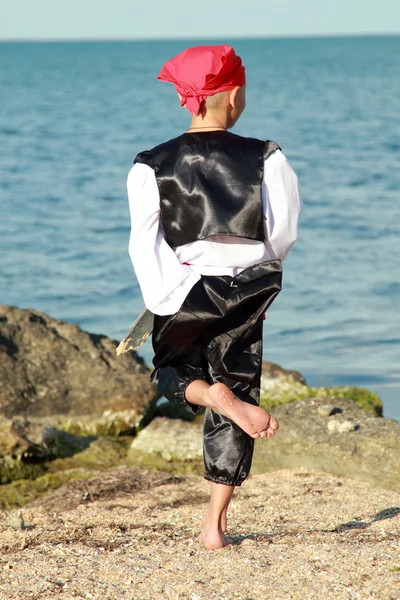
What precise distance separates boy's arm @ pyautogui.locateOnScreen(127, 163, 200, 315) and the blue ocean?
4.20m

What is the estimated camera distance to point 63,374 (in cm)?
686

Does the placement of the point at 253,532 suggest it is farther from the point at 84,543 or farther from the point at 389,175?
the point at 389,175

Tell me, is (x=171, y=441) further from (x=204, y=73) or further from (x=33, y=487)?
(x=204, y=73)

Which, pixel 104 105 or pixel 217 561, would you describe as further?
pixel 104 105

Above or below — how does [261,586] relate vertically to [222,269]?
below

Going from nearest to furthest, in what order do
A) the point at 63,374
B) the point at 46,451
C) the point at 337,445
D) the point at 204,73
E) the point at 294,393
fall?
1. the point at 204,73
2. the point at 337,445
3. the point at 46,451
4. the point at 63,374
5. the point at 294,393

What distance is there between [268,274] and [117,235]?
36.1 ft

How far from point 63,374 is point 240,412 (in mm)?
3633

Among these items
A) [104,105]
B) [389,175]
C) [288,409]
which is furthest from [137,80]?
[288,409]

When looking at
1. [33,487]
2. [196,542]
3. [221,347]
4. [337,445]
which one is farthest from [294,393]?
[221,347]

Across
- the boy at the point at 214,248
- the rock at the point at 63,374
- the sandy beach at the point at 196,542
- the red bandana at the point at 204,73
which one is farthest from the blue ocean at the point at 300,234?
the red bandana at the point at 204,73

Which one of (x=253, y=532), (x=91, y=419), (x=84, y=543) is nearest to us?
(x=84, y=543)

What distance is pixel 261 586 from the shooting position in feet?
10.2

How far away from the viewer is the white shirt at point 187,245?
3479 mm
